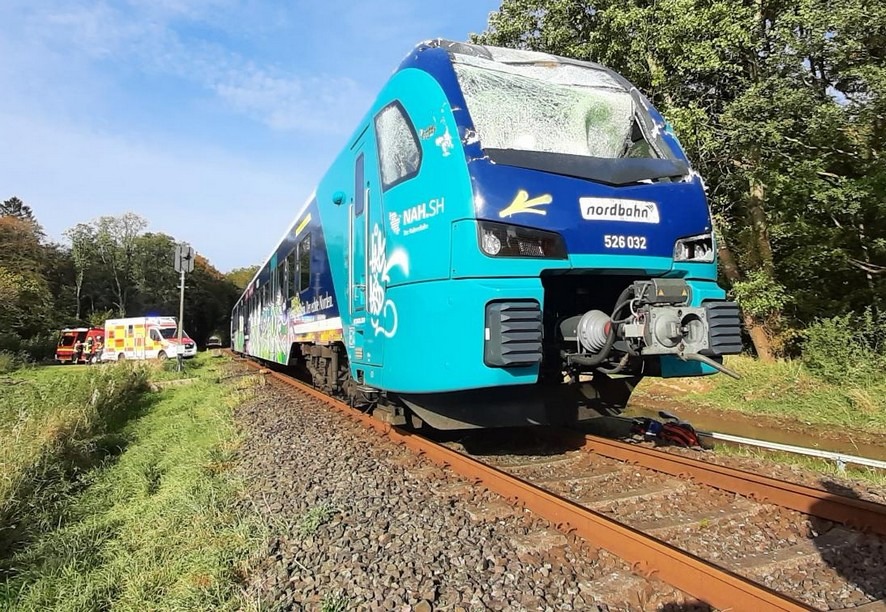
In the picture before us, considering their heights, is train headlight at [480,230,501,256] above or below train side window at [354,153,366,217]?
below

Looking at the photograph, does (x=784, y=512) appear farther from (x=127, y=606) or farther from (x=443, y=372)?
(x=127, y=606)

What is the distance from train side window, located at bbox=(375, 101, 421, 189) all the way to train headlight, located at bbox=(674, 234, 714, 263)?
2.12 meters

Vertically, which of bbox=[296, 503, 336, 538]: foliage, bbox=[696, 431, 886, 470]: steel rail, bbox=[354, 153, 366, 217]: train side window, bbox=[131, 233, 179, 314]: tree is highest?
bbox=[131, 233, 179, 314]: tree

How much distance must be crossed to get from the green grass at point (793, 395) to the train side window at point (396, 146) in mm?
9308

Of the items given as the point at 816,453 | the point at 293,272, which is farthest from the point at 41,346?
the point at 816,453

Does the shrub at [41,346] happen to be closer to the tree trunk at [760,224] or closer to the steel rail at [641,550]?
the tree trunk at [760,224]

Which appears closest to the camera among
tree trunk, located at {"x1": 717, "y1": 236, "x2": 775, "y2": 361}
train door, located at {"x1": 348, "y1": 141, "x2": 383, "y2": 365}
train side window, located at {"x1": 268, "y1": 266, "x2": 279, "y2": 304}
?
train door, located at {"x1": 348, "y1": 141, "x2": 383, "y2": 365}

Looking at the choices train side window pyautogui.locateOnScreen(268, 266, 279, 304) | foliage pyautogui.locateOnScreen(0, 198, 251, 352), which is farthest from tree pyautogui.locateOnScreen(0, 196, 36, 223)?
train side window pyautogui.locateOnScreen(268, 266, 279, 304)

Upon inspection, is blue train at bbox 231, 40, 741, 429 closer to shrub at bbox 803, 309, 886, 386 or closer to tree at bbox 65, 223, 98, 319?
shrub at bbox 803, 309, 886, 386

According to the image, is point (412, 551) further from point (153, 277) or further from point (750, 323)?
point (153, 277)

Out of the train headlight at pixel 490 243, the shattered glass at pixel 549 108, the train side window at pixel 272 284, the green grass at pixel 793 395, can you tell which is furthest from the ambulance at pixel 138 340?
the train headlight at pixel 490 243

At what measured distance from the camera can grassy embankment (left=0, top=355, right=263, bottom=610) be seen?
10.1 ft

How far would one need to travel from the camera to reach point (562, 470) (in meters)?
4.92

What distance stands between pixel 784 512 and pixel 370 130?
4.55m
